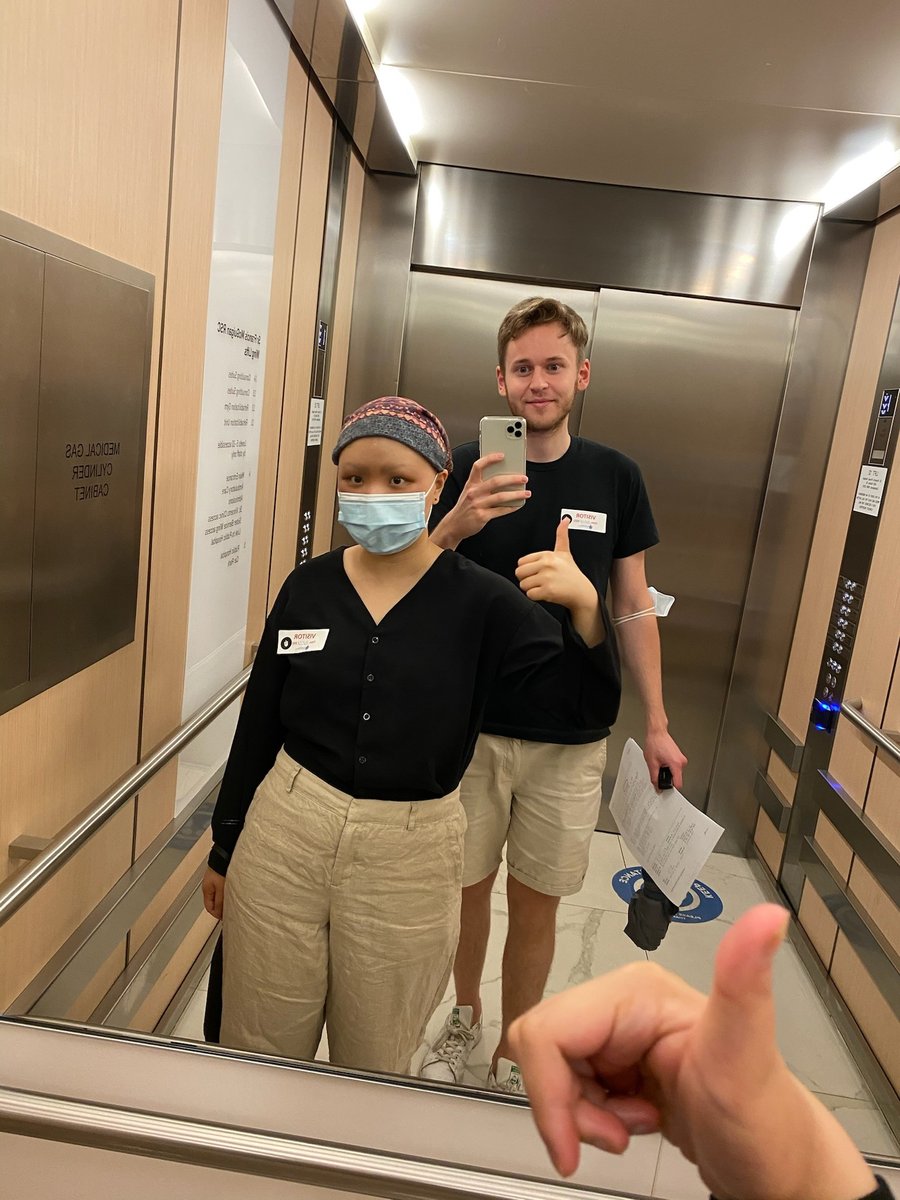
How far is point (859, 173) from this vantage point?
9.77 feet

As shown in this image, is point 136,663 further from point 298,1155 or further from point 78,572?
point 298,1155

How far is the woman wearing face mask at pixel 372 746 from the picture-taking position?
1329mm

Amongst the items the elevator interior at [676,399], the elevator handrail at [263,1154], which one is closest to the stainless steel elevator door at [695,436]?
the elevator interior at [676,399]

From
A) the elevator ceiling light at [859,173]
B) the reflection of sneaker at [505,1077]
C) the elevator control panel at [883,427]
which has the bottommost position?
the reflection of sneaker at [505,1077]

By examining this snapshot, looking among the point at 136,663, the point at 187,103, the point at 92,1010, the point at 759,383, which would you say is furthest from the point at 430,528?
the point at 759,383

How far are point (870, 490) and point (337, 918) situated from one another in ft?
8.38

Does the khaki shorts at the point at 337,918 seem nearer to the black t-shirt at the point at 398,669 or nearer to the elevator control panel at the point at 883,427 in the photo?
the black t-shirt at the point at 398,669

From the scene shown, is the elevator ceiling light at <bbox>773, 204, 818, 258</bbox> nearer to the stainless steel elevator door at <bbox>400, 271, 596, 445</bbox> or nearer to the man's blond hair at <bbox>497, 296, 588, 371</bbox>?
the stainless steel elevator door at <bbox>400, 271, 596, 445</bbox>

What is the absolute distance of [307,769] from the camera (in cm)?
137

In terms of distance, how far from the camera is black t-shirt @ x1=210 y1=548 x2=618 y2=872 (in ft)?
4.35

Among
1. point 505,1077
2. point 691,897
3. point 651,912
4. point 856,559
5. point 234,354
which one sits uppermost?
point 234,354

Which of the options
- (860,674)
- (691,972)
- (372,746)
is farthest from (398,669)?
(860,674)

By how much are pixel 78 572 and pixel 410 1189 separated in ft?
3.54

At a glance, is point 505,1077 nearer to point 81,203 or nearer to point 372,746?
point 372,746
